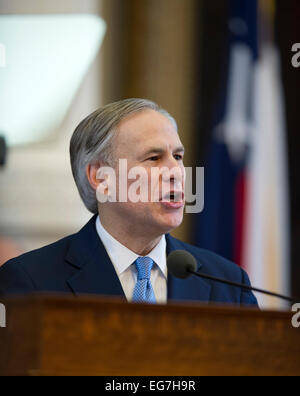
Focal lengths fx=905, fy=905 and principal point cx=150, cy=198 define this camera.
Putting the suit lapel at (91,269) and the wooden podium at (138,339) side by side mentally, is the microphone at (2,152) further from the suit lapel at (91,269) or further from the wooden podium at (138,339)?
the wooden podium at (138,339)

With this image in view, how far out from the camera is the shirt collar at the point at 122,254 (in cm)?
346

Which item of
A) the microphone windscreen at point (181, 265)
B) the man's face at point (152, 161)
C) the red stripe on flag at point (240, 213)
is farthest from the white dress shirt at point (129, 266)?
the red stripe on flag at point (240, 213)

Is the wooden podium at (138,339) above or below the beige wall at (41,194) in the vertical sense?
below

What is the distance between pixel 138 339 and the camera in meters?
2.75

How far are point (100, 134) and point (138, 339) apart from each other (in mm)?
1009

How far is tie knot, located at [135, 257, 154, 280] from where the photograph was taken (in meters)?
3.44

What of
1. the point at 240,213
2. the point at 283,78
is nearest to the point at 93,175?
the point at 240,213

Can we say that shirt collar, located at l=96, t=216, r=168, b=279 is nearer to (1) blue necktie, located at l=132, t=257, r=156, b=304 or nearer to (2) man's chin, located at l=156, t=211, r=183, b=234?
(1) blue necktie, located at l=132, t=257, r=156, b=304

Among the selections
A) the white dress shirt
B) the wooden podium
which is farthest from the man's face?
the wooden podium

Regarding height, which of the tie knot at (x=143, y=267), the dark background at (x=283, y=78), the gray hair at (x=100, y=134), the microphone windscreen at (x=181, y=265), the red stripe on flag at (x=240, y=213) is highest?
the dark background at (x=283, y=78)

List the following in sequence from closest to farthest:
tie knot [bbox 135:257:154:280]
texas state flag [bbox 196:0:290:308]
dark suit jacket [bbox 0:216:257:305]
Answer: dark suit jacket [bbox 0:216:257:305] → tie knot [bbox 135:257:154:280] → texas state flag [bbox 196:0:290:308]

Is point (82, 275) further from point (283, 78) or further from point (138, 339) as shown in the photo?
point (283, 78)

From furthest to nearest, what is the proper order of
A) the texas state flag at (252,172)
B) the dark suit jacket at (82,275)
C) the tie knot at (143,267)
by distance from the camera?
the texas state flag at (252,172), the tie knot at (143,267), the dark suit jacket at (82,275)

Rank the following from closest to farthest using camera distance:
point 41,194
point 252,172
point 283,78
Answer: point 41,194 < point 252,172 < point 283,78
